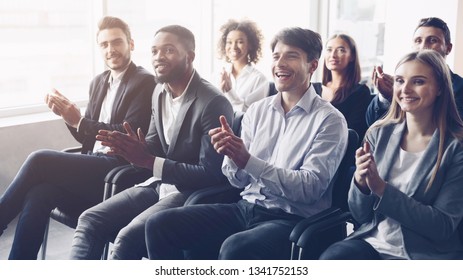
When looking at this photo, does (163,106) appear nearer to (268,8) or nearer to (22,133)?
(22,133)

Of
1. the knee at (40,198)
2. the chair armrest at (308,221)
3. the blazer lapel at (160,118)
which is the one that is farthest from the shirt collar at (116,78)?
the chair armrest at (308,221)

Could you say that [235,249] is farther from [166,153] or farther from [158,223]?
[166,153]

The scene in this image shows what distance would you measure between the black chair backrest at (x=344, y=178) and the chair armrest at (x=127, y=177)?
2.73 feet

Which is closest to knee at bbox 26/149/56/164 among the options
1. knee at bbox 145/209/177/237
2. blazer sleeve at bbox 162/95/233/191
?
blazer sleeve at bbox 162/95/233/191

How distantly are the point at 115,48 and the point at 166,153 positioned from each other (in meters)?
0.67

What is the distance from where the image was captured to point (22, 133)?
3.05 metres

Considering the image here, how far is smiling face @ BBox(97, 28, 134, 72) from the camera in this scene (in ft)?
9.41

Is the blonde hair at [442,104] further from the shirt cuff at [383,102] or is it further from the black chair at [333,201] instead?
the shirt cuff at [383,102]

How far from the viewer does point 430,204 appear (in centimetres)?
183

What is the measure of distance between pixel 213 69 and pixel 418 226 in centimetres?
267

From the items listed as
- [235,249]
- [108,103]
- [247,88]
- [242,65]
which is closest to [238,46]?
[242,65]

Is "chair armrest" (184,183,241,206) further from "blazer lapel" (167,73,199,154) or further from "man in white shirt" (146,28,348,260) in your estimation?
"blazer lapel" (167,73,199,154)
